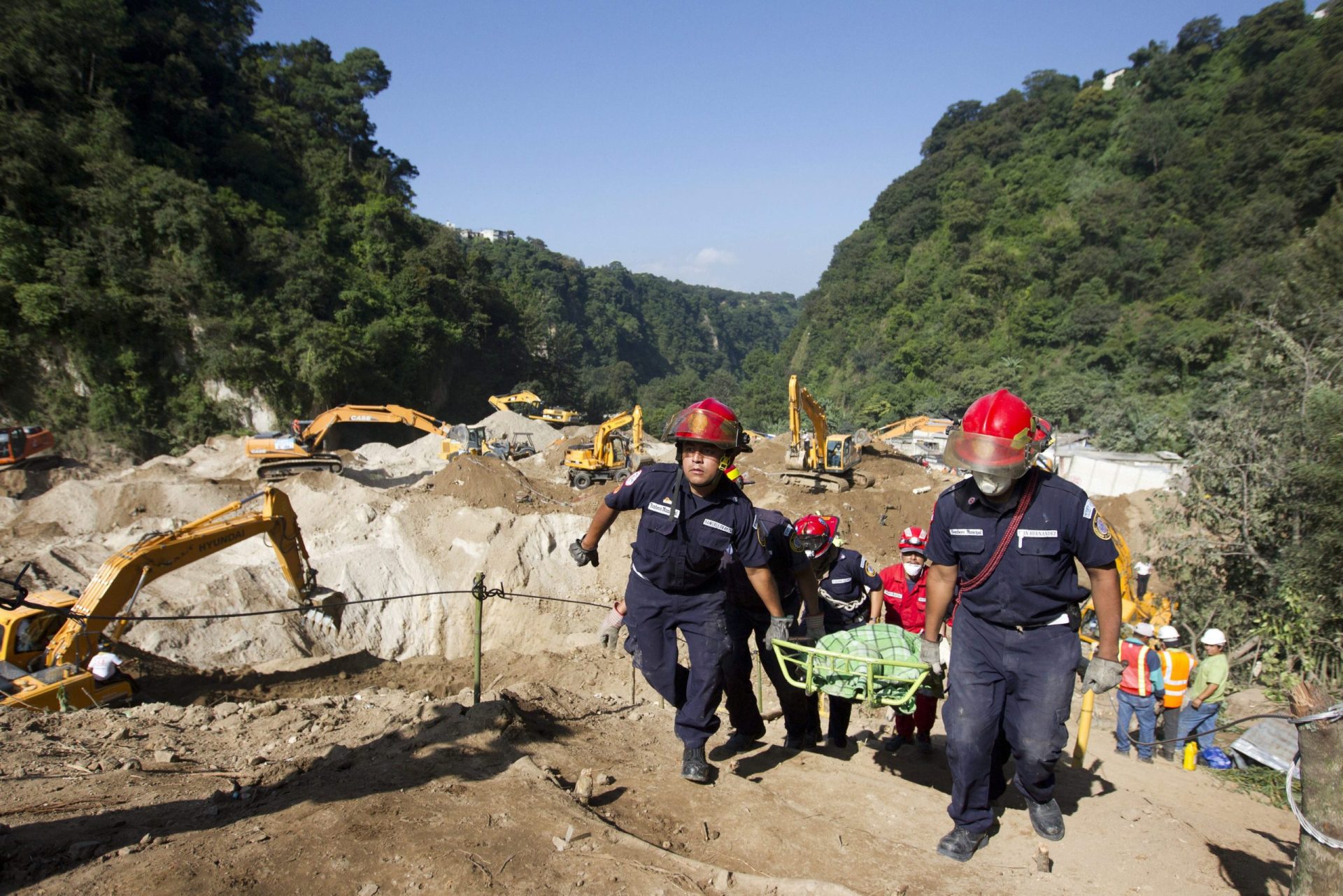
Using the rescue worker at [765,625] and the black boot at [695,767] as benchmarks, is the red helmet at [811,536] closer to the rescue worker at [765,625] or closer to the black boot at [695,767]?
the rescue worker at [765,625]

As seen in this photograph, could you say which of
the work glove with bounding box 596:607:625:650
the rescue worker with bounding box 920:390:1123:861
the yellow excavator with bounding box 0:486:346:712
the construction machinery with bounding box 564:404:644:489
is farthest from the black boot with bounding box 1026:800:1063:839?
the construction machinery with bounding box 564:404:644:489

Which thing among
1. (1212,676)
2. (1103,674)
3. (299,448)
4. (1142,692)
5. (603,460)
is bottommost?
(299,448)

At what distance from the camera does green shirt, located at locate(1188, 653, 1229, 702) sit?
20.5ft

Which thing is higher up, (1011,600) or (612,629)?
(1011,600)

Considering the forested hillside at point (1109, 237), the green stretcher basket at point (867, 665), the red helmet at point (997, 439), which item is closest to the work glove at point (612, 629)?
the green stretcher basket at point (867, 665)

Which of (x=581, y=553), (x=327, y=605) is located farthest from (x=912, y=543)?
(x=327, y=605)

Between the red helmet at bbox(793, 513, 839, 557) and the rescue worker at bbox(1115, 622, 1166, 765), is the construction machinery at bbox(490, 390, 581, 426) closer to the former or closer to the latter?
the rescue worker at bbox(1115, 622, 1166, 765)

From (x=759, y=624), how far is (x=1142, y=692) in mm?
4265

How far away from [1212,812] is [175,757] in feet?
22.6

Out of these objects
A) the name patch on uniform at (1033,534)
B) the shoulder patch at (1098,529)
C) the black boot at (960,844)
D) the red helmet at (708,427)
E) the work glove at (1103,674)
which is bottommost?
the black boot at (960,844)

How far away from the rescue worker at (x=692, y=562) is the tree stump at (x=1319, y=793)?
2.21 meters

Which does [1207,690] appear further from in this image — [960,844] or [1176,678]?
[960,844]

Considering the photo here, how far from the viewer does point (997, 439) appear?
3205 mm

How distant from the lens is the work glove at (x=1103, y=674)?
3303 mm
